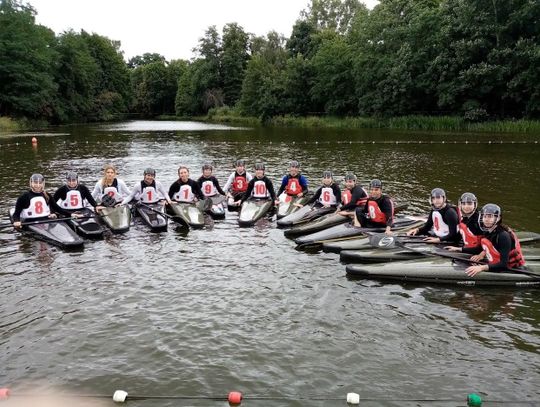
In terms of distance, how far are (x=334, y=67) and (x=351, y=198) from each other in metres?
53.8

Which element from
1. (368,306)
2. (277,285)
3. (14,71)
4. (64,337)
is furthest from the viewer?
(14,71)

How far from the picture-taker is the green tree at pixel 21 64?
61.3m

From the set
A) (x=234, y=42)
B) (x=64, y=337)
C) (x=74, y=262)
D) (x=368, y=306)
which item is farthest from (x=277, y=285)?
(x=234, y=42)

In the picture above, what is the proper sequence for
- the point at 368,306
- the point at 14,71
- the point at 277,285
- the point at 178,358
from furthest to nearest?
the point at 14,71, the point at 277,285, the point at 368,306, the point at 178,358

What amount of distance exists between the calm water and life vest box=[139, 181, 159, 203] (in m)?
1.06

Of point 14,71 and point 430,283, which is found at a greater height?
point 14,71

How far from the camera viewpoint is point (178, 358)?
7176mm

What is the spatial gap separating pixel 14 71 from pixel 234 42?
141ft

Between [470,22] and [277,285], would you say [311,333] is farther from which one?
[470,22]

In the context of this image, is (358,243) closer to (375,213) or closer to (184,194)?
(375,213)

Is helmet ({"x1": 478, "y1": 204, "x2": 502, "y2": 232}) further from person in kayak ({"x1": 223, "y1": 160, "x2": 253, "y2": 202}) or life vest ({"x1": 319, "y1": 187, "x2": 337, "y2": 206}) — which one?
person in kayak ({"x1": 223, "y1": 160, "x2": 253, "y2": 202})

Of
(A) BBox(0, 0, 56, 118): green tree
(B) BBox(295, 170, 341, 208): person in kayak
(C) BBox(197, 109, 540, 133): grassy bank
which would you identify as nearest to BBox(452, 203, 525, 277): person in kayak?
(B) BBox(295, 170, 341, 208): person in kayak

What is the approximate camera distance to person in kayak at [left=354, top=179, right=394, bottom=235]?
41.3 feet

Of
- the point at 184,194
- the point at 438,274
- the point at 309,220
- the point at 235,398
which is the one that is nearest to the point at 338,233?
the point at 309,220
